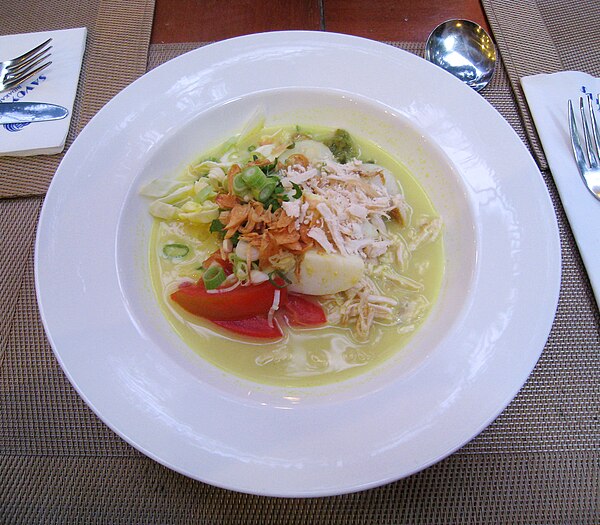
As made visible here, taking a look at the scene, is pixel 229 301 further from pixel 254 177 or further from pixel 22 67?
pixel 22 67

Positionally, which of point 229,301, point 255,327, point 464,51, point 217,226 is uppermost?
point 464,51

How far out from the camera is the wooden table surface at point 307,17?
2.38 meters

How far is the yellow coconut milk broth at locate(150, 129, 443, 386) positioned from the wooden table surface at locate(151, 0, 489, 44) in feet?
3.89

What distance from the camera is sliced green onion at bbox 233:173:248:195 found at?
5.84 ft

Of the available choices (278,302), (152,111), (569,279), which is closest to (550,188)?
(569,279)

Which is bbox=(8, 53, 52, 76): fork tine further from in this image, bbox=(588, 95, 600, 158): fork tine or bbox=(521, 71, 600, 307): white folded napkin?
bbox=(588, 95, 600, 158): fork tine

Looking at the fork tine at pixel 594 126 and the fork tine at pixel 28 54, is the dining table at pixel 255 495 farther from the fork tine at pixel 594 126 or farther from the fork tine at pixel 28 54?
the fork tine at pixel 28 54

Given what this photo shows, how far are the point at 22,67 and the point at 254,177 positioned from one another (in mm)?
1421

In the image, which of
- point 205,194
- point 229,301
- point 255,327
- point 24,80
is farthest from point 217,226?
point 24,80

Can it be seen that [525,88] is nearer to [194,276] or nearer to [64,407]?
[194,276]

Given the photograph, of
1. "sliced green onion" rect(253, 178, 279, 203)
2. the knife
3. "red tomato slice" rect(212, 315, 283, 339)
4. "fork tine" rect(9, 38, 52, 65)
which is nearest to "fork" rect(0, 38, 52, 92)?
"fork tine" rect(9, 38, 52, 65)

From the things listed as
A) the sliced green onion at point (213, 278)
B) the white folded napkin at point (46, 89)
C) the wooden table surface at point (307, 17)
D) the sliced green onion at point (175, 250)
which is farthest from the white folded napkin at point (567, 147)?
the white folded napkin at point (46, 89)

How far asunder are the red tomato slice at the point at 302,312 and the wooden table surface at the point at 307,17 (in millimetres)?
1517

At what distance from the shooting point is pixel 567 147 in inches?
78.5
